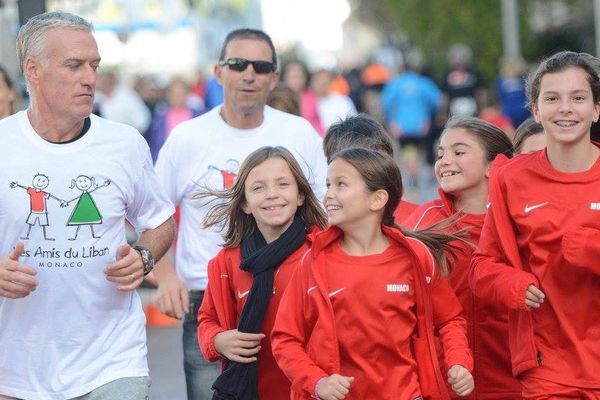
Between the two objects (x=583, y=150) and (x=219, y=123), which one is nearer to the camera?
(x=583, y=150)

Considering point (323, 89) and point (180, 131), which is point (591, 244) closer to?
point (180, 131)

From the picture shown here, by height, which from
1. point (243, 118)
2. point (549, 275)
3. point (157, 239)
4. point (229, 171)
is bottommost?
point (549, 275)

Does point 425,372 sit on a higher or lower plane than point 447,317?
lower

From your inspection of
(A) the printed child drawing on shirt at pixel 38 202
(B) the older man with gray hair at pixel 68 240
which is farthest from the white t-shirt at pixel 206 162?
(A) the printed child drawing on shirt at pixel 38 202

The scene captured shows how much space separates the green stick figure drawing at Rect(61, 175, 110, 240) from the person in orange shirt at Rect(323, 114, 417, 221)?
136 cm

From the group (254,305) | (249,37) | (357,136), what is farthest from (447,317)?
(249,37)

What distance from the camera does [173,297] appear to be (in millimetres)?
7055

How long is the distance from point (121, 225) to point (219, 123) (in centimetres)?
194

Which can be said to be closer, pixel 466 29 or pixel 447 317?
pixel 447 317

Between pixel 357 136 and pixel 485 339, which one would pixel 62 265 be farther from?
pixel 485 339

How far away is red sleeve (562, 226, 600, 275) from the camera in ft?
18.4

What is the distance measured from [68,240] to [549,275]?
197cm

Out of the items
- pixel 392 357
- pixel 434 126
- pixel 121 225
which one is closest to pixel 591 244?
pixel 392 357

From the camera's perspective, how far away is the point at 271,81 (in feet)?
27.2
